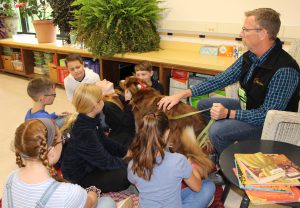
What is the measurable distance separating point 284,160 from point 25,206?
1.16 metres

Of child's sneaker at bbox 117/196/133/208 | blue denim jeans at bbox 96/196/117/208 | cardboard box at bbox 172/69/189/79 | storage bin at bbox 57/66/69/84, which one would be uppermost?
cardboard box at bbox 172/69/189/79

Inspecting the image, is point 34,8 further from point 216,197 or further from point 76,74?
point 216,197

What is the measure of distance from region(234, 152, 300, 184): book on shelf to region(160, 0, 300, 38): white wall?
175 centimetres

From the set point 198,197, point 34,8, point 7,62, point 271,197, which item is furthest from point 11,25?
point 271,197

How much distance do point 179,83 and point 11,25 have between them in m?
4.03

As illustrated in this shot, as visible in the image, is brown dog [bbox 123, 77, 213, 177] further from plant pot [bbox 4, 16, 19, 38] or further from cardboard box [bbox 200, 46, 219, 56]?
plant pot [bbox 4, 16, 19, 38]

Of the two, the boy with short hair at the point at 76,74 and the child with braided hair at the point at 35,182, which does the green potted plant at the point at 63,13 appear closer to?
the boy with short hair at the point at 76,74

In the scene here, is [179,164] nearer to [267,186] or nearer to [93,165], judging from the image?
[267,186]

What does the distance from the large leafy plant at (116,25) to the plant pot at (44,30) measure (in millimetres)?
1250

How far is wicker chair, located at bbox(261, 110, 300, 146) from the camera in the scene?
1.67m

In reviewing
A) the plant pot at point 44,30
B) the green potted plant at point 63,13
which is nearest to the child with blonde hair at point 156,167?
the green potted plant at point 63,13

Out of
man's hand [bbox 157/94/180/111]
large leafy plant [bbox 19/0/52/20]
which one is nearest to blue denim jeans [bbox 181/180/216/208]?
man's hand [bbox 157/94/180/111]

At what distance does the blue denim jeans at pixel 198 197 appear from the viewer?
59.4 inches

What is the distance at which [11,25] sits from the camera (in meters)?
5.52
